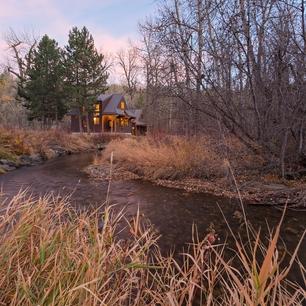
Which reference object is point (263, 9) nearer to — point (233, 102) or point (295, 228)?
point (233, 102)

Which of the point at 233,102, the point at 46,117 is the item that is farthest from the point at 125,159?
the point at 46,117

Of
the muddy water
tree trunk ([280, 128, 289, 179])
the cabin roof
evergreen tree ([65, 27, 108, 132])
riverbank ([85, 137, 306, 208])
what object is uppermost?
evergreen tree ([65, 27, 108, 132])

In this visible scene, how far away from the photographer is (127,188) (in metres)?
10.2

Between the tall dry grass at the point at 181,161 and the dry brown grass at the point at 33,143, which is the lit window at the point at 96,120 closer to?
the dry brown grass at the point at 33,143

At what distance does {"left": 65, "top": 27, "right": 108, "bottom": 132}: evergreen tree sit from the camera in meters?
30.6

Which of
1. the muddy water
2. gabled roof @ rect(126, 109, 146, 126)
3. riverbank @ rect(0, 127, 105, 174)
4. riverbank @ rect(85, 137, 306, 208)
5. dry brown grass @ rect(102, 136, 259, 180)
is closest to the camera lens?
the muddy water

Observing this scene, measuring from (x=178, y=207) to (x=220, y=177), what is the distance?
3.59 metres

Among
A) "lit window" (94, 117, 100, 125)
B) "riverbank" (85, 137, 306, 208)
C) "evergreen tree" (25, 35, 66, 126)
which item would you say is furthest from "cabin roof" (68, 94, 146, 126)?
"riverbank" (85, 137, 306, 208)

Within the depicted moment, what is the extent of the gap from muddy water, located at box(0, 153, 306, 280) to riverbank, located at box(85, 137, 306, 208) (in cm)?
69

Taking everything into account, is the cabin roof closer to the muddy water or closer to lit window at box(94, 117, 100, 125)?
lit window at box(94, 117, 100, 125)

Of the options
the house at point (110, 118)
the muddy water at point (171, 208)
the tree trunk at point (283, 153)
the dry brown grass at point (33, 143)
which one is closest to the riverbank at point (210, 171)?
the tree trunk at point (283, 153)

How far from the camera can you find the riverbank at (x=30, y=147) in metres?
15.2

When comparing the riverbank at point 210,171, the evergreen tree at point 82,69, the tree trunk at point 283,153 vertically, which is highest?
the evergreen tree at point 82,69

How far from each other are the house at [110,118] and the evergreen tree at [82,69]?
5.59m
